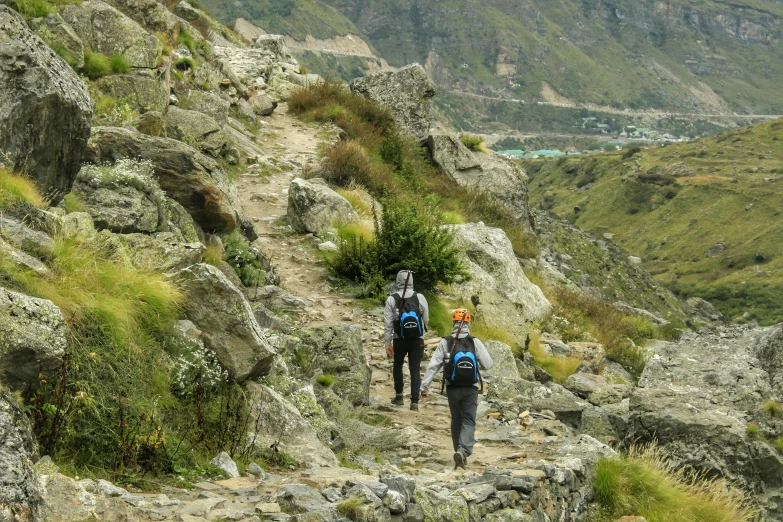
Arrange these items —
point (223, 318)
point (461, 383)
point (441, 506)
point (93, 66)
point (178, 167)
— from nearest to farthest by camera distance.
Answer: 1. point (441, 506)
2. point (223, 318)
3. point (461, 383)
4. point (178, 167)
5. point (93, 66)

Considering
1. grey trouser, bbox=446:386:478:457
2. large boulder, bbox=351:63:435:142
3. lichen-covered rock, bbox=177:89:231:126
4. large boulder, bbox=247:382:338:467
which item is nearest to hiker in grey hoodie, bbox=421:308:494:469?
grey trouser, bbox=446:386:478:457

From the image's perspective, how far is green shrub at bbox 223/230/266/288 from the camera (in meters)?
12.5

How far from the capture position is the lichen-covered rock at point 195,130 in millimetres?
16531

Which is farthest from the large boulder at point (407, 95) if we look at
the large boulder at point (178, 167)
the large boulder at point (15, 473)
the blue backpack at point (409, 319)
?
the large boulder at point (15, 473)

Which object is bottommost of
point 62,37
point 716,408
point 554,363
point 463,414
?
point 716,408

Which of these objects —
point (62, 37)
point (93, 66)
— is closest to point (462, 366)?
point (62, 37)

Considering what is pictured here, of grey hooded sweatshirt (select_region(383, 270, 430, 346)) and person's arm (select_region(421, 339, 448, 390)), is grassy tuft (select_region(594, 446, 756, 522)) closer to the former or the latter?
person's arm (select_region(421, 339, 448, 390))

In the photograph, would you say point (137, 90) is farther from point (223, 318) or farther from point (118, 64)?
point (223, 318)

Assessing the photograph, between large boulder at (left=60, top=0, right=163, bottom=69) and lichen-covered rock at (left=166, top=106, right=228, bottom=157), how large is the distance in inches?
45.8

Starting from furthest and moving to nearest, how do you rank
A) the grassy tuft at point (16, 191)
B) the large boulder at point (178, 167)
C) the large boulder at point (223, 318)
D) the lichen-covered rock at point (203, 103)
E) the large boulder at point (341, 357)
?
the lichen-covered rock at point (203, 103) < the large boulder at point (178, 167) < the large boulder at point (341, 357) < the grassy tuft at point (16, 191) < the large boulder at point (223, 318)

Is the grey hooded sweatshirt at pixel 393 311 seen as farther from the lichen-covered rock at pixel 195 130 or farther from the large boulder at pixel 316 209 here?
the lichen-covered rock at pixel 195 130

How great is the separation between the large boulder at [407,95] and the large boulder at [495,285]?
27.0 ft

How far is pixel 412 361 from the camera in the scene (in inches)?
395

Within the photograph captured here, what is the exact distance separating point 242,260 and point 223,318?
5652 mm
